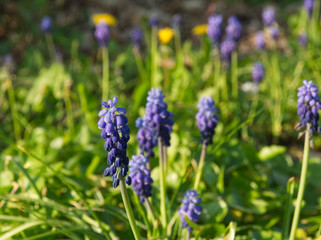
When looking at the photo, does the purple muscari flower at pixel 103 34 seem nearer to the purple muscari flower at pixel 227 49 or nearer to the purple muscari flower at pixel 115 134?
the purple muscari flower at pixel 227 49

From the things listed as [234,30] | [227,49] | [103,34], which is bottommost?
[227,49]

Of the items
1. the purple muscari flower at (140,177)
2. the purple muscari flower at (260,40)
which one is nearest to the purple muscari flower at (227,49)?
the purple muscari flower at (260,40)

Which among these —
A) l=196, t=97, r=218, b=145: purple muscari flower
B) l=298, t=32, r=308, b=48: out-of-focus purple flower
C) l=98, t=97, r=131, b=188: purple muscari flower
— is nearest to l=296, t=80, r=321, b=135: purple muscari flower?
l=196, t=97, r=218, b=145: purple muscari flower

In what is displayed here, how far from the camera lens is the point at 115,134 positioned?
1.75 m

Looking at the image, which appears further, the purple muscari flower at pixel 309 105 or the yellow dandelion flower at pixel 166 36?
the yellow dandelion flower at pixel 166 36

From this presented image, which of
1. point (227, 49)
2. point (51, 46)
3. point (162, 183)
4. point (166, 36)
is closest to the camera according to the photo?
point (162, 183)

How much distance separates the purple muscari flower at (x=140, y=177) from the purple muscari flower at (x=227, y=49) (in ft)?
7.85

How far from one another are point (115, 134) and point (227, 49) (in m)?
2.93

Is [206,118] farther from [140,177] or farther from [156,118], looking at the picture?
[140,177]

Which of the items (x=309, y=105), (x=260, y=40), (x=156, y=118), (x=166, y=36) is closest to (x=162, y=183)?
(x=156, y=118)

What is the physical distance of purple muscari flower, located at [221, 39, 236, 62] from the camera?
171 inches

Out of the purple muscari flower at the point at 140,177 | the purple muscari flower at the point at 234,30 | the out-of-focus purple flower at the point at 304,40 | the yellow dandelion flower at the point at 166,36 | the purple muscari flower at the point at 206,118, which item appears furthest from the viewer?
the yellow dandelion flower at the point at 166,36

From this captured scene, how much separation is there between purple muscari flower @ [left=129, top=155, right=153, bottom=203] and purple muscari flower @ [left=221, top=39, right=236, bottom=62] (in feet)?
7.85

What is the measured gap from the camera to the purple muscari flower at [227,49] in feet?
14.3
